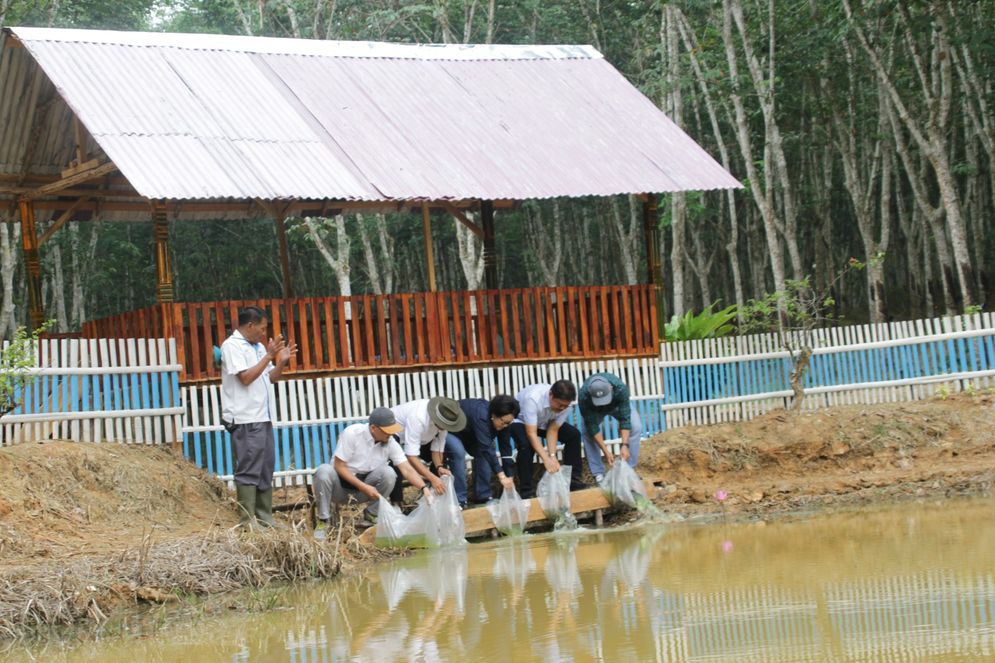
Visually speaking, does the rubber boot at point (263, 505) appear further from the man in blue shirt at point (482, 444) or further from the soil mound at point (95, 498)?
the man in blue shirt at point (482, 444)

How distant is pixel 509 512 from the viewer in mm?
11656

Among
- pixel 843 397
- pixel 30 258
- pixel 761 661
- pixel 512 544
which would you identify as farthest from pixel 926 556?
pixel 30 258

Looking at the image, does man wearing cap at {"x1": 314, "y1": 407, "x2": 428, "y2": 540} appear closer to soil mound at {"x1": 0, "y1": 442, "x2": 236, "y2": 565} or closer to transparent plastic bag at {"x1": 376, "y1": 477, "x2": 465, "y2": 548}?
transparent plastic bag at {"x1": 376, "y1": 477, "x2": 465, "y2": 548}

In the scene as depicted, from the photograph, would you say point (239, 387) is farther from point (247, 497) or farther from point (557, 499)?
point (557, 499)

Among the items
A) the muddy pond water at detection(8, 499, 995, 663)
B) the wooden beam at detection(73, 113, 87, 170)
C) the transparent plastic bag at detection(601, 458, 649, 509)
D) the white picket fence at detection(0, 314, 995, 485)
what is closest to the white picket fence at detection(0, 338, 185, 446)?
the white picket fence at detection(0, 314, 995, 485)

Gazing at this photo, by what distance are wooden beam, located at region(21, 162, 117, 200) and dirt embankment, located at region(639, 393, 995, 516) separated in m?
6.42

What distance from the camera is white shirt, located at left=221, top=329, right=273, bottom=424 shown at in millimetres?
10820

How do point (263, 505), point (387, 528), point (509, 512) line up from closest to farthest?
point (387, 528) → point (263, 505) → point (509, 512)

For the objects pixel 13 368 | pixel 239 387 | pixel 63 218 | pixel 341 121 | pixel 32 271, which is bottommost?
pixel 239 387

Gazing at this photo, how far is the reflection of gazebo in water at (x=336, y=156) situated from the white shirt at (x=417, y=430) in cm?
251

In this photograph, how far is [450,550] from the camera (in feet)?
36.1

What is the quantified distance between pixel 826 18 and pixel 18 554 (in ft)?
60.9

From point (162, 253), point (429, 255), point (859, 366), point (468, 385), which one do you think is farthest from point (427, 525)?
point (859, 366)

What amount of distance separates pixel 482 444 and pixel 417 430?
948mm
